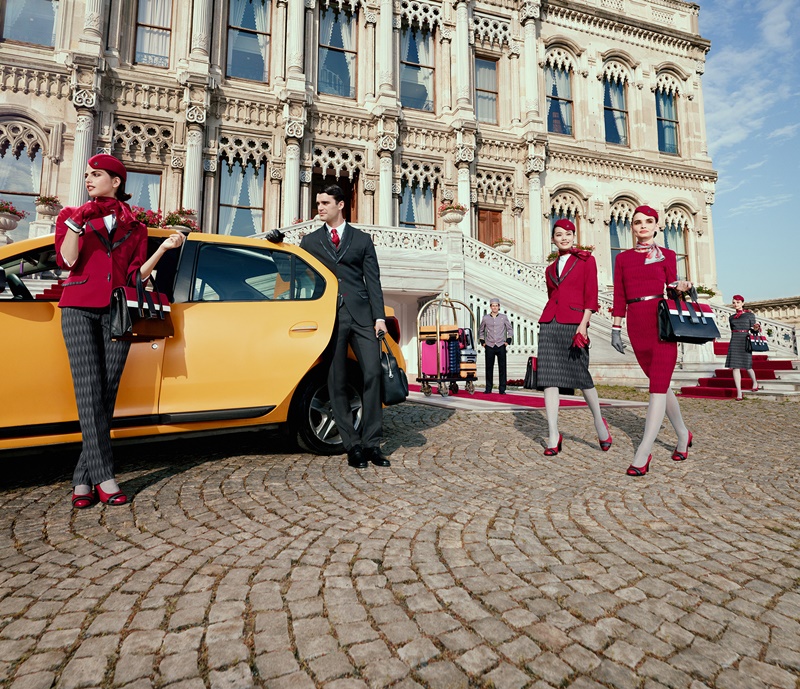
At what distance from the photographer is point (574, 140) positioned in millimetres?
19734

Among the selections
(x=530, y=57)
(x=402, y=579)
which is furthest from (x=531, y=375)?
(x=530, y=57)

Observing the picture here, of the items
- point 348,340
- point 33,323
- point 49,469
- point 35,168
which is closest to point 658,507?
point 348,340

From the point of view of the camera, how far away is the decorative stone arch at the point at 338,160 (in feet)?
53.7

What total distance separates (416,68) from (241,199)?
8.57m

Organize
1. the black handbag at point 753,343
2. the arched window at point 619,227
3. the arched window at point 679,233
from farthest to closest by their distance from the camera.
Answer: the arched window at point 679,233 → the arched window at point 619,227 → the black handbag at point 753,343

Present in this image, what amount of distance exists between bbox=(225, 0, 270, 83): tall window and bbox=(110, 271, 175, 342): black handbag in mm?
16232

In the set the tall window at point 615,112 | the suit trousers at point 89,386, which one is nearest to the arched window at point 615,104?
the tall window at point 615,112

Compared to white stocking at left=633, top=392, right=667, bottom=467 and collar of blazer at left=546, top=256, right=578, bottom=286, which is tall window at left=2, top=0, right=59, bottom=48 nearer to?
collar of blazer at left=546, top=256, right=578, bottom=286

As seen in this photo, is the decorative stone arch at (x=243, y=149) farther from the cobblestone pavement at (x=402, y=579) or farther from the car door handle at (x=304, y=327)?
the cobblestone pavement at (x=402, y=579)

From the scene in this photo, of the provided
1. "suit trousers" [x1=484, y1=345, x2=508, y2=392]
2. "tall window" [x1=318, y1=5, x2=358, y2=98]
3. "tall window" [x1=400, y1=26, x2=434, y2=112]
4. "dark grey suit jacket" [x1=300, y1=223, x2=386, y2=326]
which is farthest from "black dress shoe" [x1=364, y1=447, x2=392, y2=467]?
"tall window" [x1=400, y1=26, x2=434, y2=112]

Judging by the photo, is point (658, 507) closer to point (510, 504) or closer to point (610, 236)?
point (510, 504)

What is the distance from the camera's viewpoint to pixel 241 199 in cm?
1583

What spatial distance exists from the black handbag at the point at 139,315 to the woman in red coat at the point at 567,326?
9.47ft

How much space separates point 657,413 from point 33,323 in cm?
420
